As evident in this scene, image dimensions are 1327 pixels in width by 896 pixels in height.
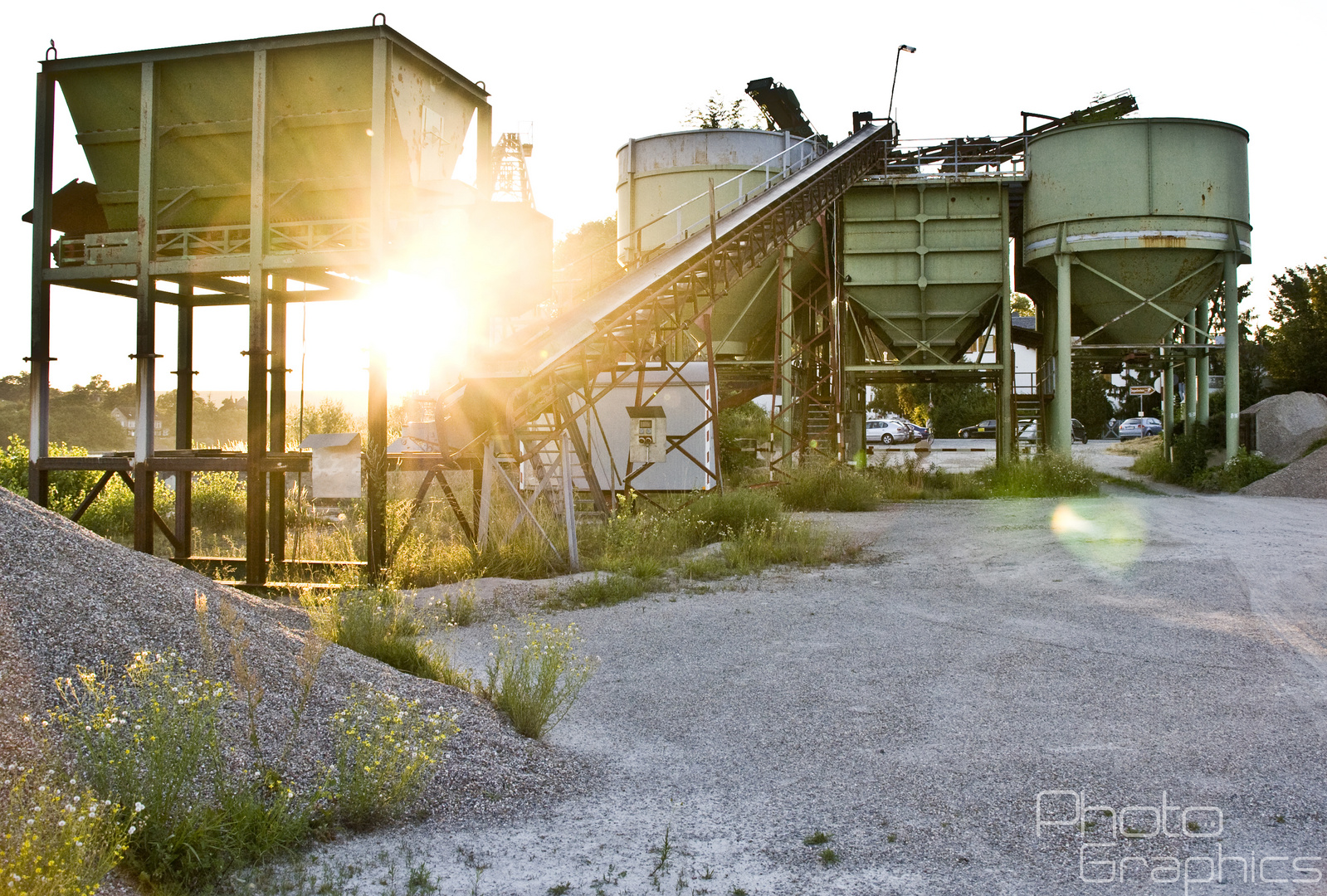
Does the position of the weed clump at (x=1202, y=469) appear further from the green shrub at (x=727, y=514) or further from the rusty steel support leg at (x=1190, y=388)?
the green shrub at (x=727, y=514)

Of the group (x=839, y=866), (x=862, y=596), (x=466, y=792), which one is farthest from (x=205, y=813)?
(x=862, y=596)

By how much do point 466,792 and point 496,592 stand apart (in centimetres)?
520

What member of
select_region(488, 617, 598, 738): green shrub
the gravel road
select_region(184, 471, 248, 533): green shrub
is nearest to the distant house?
select_region(184, 471, 248, 533): green shrub

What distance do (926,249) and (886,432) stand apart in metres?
23.9

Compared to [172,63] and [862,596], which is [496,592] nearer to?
[862,596]

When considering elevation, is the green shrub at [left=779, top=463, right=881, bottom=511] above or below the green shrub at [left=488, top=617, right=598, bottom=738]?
above

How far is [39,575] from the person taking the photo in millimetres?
5156

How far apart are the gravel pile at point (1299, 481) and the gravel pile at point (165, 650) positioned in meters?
19.3

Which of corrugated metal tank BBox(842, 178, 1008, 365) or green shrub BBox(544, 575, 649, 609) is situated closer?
green shrub BBox(544, 575, 649, 609)

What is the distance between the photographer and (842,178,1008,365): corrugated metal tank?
2327 cm

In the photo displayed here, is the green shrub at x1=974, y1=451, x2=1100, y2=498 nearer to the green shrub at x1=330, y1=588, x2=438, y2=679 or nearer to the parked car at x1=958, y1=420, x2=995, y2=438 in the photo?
the green shrub at x1=330, y1=588, x2=438, y2=679

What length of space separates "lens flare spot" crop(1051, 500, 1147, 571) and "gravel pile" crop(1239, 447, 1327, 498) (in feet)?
14.1

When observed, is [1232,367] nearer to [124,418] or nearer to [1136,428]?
[1136,428]

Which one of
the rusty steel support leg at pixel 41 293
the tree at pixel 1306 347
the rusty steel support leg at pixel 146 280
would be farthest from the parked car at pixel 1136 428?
the rusty steel support leg at pixel 41 293
